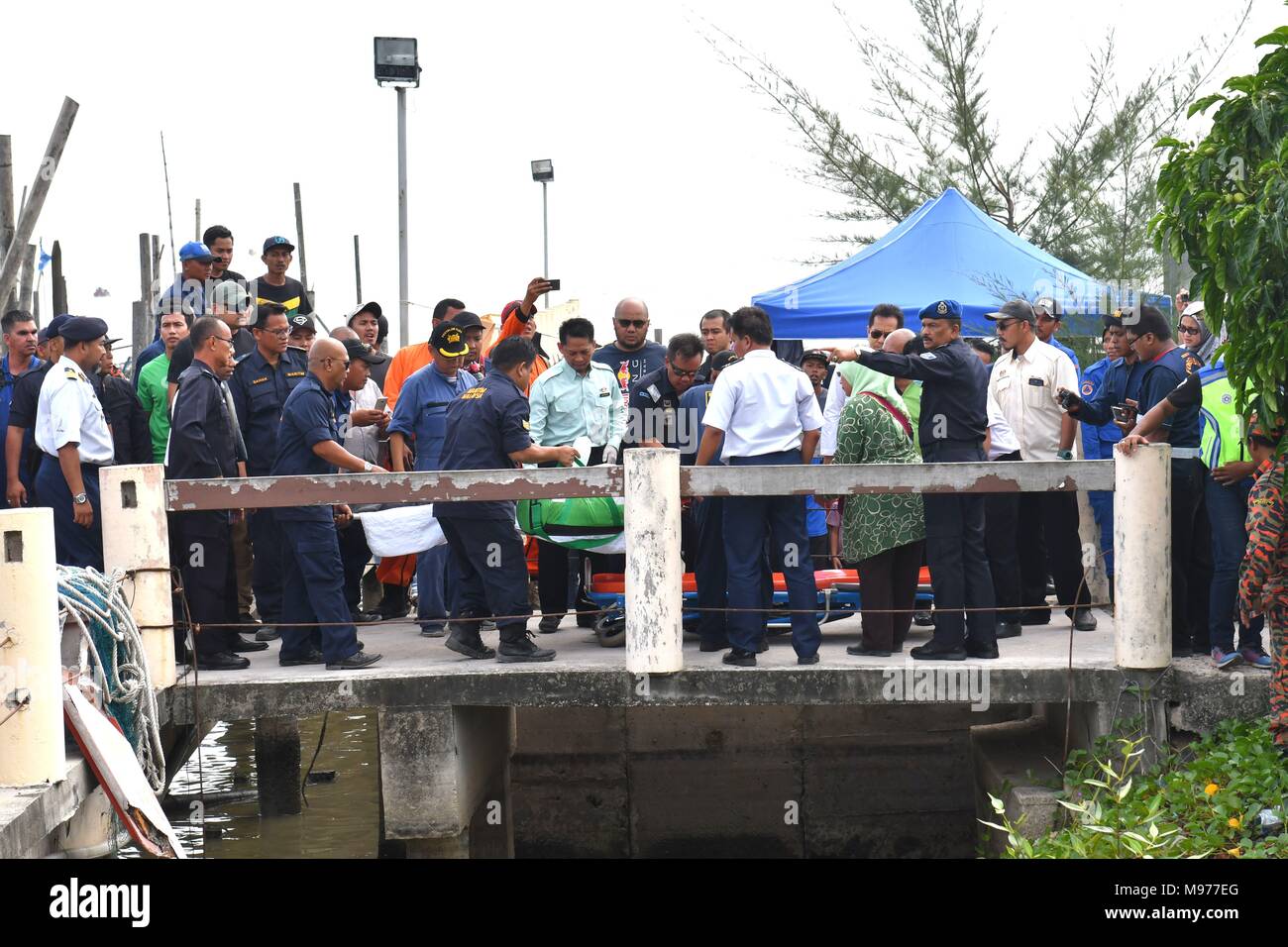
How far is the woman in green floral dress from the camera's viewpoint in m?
7.08

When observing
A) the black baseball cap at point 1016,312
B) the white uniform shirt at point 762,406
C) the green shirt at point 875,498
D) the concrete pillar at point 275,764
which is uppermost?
the black baseball cap at point 1016,312

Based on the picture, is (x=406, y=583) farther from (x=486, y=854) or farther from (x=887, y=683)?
(x=887, y=683)

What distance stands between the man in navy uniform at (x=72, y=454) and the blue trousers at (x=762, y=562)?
305cm

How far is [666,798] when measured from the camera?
877 cm

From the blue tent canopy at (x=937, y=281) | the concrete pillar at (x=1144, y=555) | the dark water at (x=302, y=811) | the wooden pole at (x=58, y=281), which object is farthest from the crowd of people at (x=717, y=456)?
the wooden pole at (x=58, y=281)

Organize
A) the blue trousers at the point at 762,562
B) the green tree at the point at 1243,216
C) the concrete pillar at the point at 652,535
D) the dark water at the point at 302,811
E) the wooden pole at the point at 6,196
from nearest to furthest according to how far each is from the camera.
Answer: the green tree at the point at 1243,216 → the concrete pillar at the point at 652,535 → the blue trousers at the point at 762,562 → the dark water at the point at 302,811 → the wooden pole at the point at 6,196

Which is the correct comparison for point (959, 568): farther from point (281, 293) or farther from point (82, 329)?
point (281, 293)

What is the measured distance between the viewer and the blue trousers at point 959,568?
7004 millimetres

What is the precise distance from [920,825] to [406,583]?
3.31 metres

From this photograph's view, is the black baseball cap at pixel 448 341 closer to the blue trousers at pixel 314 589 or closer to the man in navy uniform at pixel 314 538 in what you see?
the man in navy uniform at pixel 314 538

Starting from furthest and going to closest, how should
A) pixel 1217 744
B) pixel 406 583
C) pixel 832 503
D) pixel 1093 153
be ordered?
pixel 1093 153, pixel 832 503, pixel 406 583, pixel 1217 744

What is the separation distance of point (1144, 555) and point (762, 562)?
1710 mm
